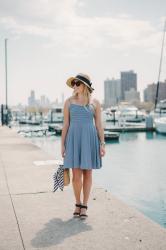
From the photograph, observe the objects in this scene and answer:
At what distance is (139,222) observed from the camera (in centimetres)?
480

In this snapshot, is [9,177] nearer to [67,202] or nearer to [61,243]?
[67,202]

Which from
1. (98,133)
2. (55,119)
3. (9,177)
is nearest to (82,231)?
(98,133)

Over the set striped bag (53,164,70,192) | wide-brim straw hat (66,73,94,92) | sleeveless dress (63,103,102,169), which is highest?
wide-brim straw hat (66,73,94,92)

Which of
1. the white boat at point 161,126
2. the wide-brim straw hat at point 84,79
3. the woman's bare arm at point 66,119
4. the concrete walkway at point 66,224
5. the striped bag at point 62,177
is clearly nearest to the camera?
the concrete walkway at point 66,224

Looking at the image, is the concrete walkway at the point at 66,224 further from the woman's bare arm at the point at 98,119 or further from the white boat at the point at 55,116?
the white boat at the point at 55,116

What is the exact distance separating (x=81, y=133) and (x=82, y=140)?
0.32ft

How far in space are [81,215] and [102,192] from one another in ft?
5.04

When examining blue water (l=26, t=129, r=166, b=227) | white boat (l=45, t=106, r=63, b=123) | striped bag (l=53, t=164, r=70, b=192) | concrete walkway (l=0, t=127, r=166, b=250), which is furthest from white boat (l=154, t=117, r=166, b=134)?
white boat (l=45, t=106, r=63, b=123)

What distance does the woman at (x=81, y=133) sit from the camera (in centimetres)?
501

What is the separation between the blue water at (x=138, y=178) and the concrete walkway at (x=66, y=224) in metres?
2.59

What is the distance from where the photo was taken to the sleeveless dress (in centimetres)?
500

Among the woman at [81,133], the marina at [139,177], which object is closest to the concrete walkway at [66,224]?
the woman at [81,133]

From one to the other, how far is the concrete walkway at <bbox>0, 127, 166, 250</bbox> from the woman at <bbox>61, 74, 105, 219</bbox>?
379mm

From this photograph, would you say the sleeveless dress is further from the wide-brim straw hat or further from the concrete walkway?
the concrete walkway
